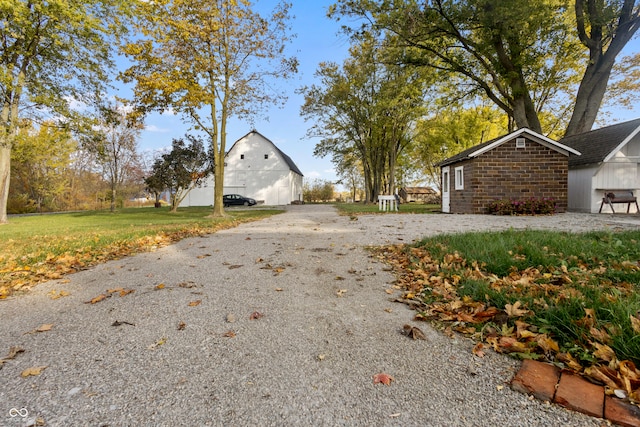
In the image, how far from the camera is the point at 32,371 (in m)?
1.94

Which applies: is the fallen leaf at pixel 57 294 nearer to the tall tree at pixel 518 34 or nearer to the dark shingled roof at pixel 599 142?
the tall tree at pixel 518 34

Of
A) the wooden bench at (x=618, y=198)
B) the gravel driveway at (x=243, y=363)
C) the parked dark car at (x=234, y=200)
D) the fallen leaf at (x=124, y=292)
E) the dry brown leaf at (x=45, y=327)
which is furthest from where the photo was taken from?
the parked dark car at (x=234, y=200)

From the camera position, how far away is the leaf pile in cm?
177

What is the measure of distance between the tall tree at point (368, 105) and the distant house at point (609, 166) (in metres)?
10.7

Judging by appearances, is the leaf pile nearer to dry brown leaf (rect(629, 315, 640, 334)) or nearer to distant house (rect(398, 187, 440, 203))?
dry brown leaf (rect(629, 315, 640, 334))

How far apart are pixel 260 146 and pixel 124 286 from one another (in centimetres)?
3643

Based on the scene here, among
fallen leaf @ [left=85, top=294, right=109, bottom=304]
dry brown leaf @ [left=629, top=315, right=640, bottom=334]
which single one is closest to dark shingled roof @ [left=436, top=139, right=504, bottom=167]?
dry brown leaf @ [left=629, top=315, right=640, bottom=334]

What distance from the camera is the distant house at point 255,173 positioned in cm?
3834

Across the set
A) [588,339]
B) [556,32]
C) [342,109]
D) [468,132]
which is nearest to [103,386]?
[588,339]

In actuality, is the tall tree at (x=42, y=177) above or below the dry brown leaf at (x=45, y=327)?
above

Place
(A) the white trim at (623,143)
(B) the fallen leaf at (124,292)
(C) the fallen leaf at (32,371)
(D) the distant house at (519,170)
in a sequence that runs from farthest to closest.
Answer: (D) the distant house at (519,170), (A) the white trim at (623,143), (B) the fallen leaf at (124,292), (C) the fallen leaf at (32,371)

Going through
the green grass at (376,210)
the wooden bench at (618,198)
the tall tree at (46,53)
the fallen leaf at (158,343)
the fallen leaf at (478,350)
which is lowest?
the fallen leaf at (158,343)

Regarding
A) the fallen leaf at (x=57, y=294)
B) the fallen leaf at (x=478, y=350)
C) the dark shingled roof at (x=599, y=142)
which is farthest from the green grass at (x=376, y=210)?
the fallen leaf at (x=478, y=350)

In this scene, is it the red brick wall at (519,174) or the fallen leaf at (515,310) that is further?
the red brick wall at (519,174)
